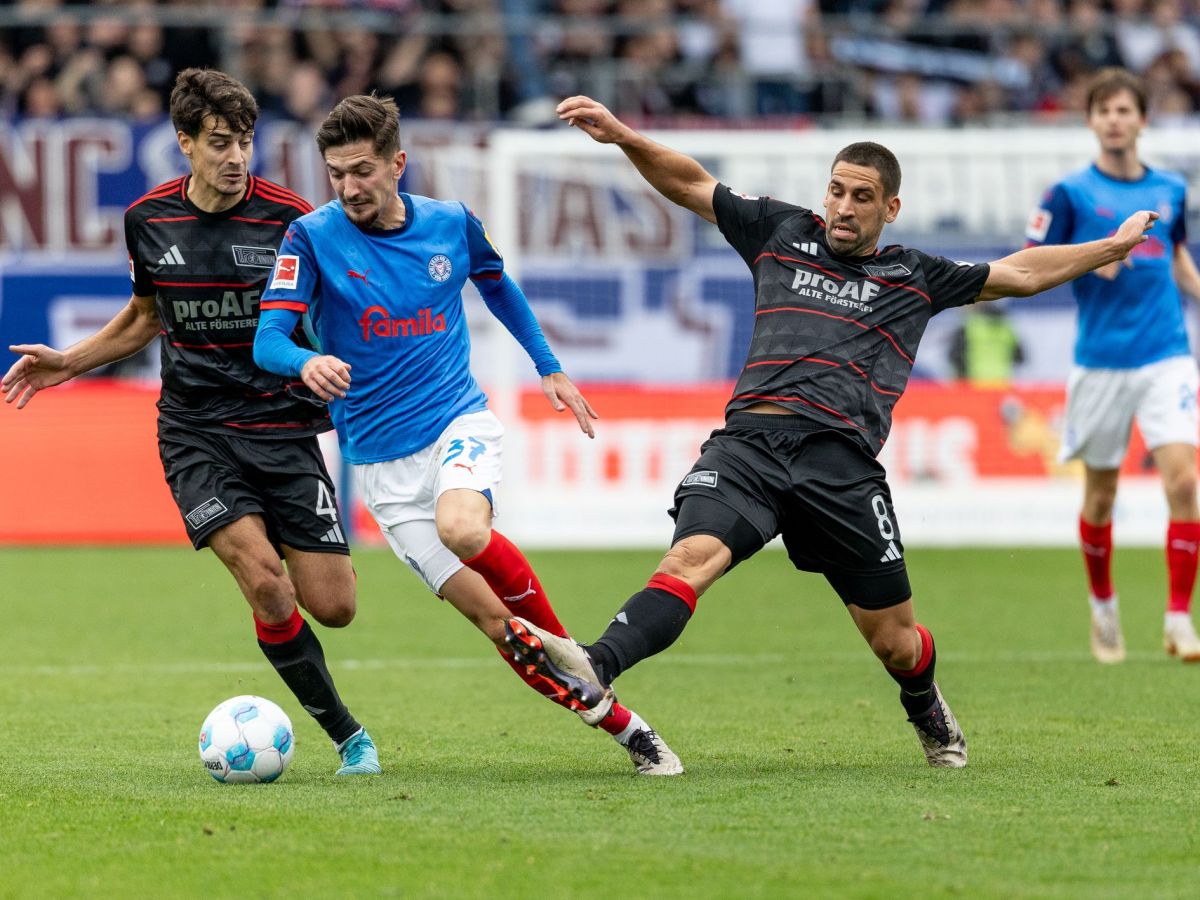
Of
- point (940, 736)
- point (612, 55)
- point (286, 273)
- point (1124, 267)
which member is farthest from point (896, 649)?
point (612, 55)

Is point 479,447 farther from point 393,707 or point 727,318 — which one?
point 727,318

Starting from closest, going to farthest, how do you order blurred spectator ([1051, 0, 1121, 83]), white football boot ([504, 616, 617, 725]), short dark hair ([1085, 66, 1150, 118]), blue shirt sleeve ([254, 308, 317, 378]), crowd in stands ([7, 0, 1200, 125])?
white football boot ([504, 616, 617, 725]), blue shirt sleeve ([254, 308, 317, 378]), short dark hair ([1085, 66, 1150, 118]), crowd in stands ([7, 0, 1200, 125]), blurred spectator ([1051, 0, 1121, 83])

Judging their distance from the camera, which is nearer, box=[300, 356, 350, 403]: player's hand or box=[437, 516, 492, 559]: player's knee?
box=[300, 356, 350, 403]: player's hand

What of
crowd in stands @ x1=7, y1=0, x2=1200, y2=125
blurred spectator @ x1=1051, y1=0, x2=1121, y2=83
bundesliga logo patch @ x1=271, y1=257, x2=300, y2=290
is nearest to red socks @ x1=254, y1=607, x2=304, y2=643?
bundesliga logo patch @ x1=271, y1=257, x2=300, y2=290

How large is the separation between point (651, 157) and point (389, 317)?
1.08 metres

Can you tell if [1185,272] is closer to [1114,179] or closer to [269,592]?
[1114,179]

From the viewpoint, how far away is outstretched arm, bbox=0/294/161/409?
6703 millimetres

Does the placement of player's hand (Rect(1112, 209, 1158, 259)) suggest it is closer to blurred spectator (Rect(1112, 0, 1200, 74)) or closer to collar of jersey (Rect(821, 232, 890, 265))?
collar of jersey (Rect(821, 232, 890, 265))

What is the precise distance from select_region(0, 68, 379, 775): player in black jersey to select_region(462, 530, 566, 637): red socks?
2.13 feet

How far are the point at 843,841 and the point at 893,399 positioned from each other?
1.99 metres

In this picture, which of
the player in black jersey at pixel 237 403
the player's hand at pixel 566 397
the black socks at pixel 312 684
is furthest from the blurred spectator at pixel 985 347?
the black socks at pixel 312 684

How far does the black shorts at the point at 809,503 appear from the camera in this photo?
607cm

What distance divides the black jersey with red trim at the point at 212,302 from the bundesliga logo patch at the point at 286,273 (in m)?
0.37

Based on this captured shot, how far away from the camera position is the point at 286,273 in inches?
241
